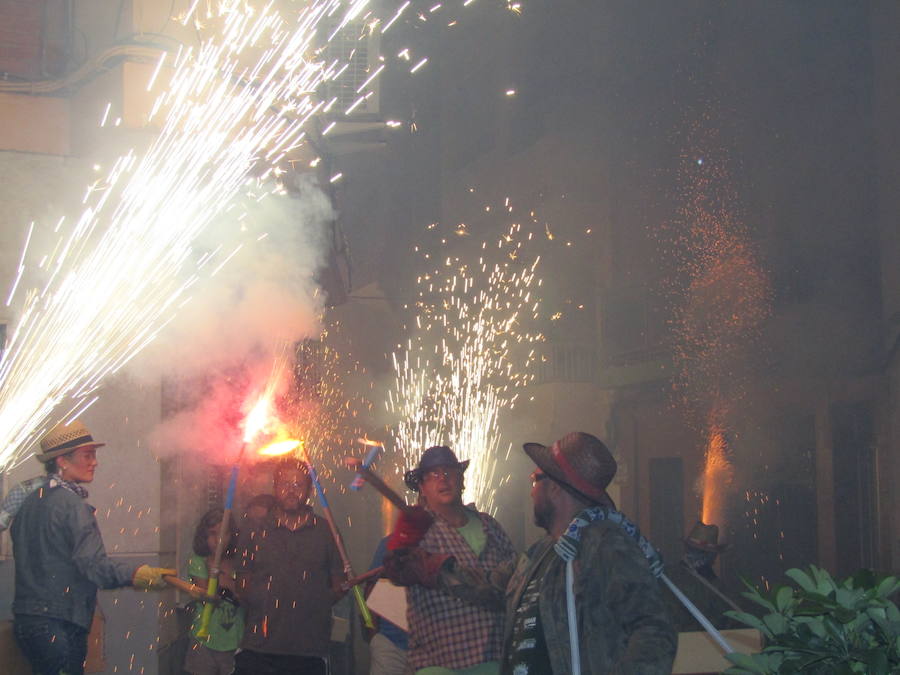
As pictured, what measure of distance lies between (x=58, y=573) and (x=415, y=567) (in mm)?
1988

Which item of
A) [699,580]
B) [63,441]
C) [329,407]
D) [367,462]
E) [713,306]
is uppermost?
[713,306]

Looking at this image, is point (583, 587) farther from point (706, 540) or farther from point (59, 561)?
point (706, 540)

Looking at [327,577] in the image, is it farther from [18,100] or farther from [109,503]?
[18,100]

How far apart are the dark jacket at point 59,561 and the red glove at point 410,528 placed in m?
1.38

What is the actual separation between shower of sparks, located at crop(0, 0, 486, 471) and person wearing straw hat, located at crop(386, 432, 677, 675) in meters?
4.44

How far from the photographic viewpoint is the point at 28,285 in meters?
7.50

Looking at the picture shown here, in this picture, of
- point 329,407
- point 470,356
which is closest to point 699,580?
point 329,407

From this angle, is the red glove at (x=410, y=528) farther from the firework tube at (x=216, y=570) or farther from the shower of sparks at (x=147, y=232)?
the shower of sparks at (x=147, y=232)

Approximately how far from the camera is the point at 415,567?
164 inches

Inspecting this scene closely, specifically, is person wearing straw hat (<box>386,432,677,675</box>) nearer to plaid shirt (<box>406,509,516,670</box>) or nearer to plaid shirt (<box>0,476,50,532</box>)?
plaid shirt (<box>406,509,516,670</box>)

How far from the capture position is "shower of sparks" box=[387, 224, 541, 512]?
59.8ft

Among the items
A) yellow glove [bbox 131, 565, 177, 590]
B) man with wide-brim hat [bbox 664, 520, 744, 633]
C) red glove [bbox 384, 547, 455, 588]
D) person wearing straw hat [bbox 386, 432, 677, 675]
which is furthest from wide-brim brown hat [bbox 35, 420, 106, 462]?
man with wide-brim hat [bbox 664, 520, 744, 633]

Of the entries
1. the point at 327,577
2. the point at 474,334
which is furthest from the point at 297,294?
the point at 474,334

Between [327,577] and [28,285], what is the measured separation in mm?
3406
